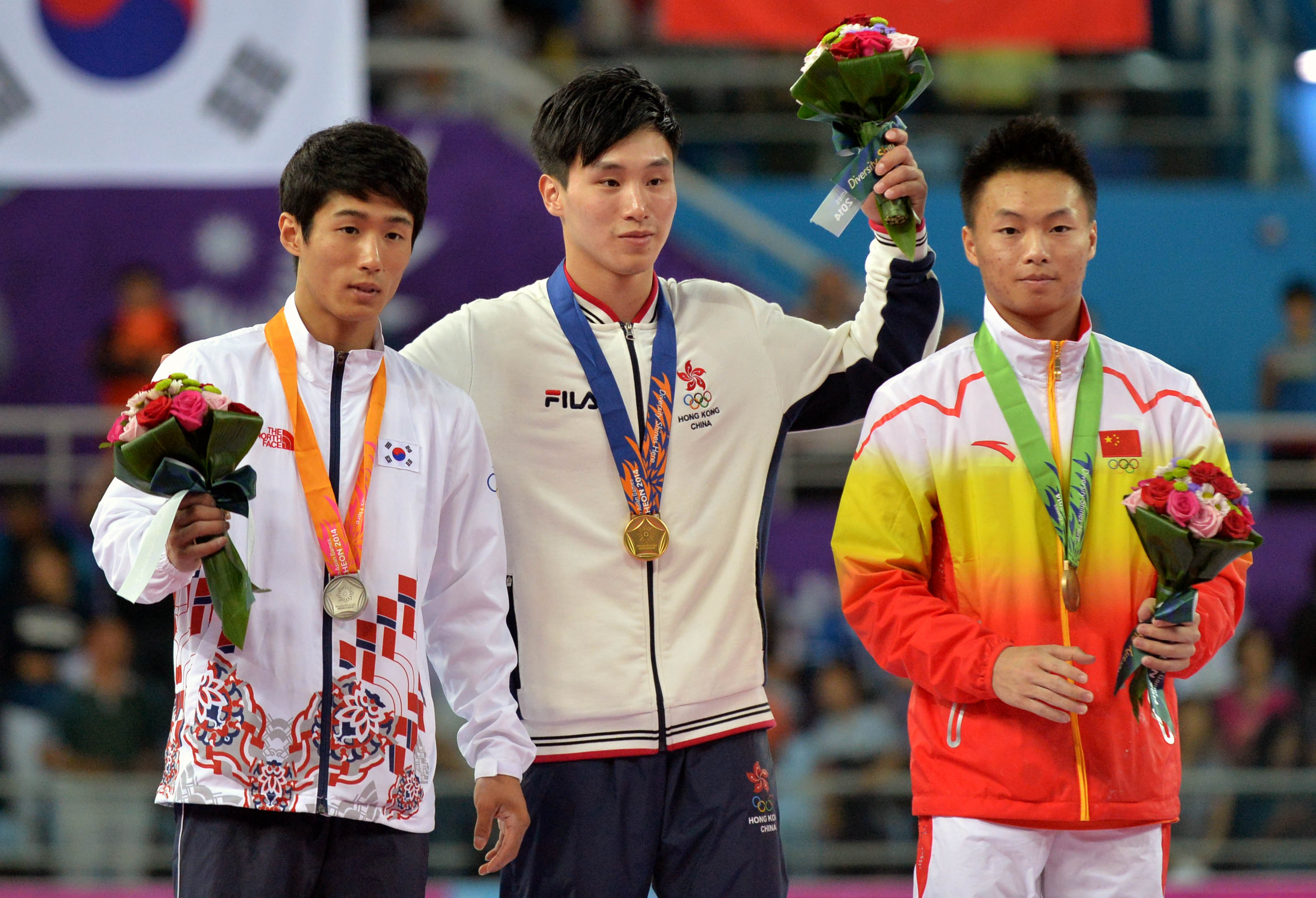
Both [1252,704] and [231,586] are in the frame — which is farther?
[1252,704]

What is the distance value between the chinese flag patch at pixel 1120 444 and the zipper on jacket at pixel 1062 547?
0.31ft

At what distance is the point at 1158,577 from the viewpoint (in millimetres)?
3330

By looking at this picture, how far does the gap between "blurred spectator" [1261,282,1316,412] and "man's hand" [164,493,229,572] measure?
799cm

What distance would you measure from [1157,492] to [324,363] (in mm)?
1672

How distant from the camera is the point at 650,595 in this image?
3598 millimetres

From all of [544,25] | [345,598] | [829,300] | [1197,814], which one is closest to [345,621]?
[345,598]

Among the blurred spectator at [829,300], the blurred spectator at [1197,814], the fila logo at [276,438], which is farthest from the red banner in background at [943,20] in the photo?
the fila logo at [276,438]

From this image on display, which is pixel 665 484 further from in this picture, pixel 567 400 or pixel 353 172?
pixel 353 172

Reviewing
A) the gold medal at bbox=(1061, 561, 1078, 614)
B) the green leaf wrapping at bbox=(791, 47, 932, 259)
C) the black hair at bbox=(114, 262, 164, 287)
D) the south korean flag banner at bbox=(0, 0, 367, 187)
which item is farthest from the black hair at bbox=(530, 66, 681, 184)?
the black hair at bbox=(114, 262, 164, 287)

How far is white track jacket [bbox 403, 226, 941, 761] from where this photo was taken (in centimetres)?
356

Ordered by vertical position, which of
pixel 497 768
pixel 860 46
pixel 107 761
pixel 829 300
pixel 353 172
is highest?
pixel 829 300

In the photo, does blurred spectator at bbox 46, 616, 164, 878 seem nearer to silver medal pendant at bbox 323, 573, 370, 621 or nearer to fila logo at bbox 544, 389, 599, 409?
fila logo at bbox 544, 389, 599, 409

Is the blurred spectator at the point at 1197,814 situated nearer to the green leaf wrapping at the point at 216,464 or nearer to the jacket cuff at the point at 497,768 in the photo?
the jacket cuff at the point at 497,768

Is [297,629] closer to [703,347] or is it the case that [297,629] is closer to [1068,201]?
[703,347]
